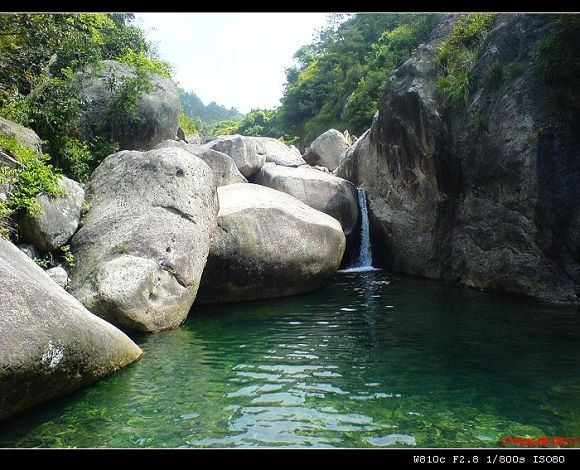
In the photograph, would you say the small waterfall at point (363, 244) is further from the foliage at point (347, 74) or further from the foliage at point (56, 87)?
the foliage at point (347, 74)

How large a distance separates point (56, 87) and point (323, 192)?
30.7 feet

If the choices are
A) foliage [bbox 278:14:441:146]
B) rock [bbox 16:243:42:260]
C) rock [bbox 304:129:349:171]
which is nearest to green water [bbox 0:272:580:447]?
rock [bbox 16:243:42:260]

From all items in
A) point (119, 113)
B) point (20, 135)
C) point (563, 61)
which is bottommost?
point (20, 135)

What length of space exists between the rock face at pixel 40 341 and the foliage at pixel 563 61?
451 inches

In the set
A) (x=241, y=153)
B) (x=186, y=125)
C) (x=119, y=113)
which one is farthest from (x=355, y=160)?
(x=186, y=125)

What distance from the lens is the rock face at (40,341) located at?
18.3 feet

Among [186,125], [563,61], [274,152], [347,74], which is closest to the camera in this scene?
[563,61]

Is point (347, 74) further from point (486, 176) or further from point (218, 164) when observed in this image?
point (486, 176)

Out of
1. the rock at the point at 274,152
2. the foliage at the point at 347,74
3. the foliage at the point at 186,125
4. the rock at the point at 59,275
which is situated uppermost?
the foliage at the point at 347,74

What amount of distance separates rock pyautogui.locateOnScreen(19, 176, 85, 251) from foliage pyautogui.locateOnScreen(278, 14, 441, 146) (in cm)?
2362

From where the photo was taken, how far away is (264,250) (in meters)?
12.4

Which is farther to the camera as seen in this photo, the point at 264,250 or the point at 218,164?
the point at 218,164

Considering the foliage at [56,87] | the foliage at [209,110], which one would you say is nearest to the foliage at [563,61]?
→ the foliage at [56,87]
